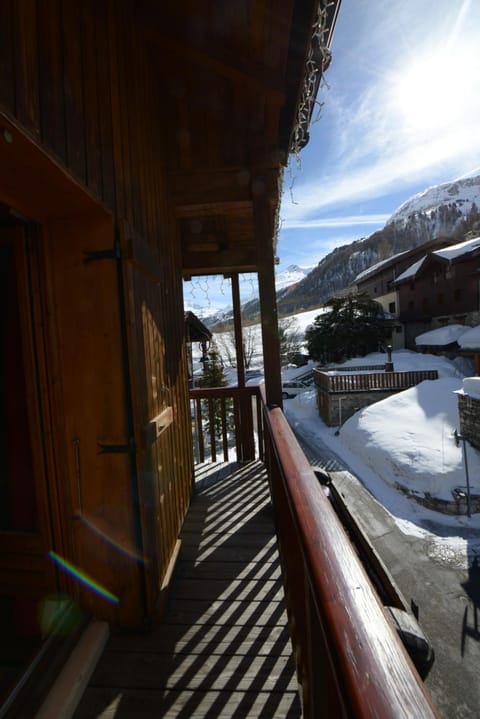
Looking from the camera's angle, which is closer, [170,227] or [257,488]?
[170,227]

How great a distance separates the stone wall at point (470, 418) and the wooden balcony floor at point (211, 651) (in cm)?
900

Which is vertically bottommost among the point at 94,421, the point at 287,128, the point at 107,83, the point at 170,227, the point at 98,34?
the point at 94,421

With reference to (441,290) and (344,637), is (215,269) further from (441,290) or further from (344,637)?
(441,290)

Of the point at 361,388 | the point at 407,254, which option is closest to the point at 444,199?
the point at 407,254

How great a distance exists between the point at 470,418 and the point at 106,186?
35.3 ft

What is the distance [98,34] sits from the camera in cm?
160

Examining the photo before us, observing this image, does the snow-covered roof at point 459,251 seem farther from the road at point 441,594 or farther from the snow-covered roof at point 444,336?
the road at point 441,594

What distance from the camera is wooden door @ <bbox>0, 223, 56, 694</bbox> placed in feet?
5.22

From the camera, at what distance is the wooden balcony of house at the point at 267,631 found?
53 cm

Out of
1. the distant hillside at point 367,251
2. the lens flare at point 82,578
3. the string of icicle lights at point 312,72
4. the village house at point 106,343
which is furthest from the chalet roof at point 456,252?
the distant hillside at point 367,251

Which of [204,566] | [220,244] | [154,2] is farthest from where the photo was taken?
[220,244]

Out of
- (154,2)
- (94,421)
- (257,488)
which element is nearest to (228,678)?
(94,421)

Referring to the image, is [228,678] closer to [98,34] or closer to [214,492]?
[214,492]

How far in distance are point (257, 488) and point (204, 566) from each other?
1.17 meters
